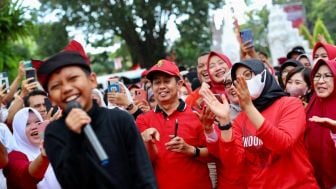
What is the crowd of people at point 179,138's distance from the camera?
8.00ft

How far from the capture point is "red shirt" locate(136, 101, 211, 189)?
3.70m

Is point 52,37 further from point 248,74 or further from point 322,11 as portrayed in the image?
point 322,11

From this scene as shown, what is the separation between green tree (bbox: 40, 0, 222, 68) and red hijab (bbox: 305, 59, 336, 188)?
16.8m

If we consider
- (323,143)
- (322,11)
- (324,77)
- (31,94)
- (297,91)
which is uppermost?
(322,11)

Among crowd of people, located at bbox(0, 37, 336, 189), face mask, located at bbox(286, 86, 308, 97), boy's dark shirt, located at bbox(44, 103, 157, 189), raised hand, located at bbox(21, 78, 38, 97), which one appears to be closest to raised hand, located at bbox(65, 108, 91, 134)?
crowd of people, located at bbox(0, 37, 336, 189)

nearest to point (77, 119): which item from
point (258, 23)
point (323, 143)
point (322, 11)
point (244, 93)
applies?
point (244, 93)

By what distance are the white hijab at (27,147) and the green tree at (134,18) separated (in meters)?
16.5

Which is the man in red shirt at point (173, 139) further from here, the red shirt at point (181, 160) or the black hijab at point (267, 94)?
the black hijab at point (267, 94)

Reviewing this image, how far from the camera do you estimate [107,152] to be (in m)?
2.48

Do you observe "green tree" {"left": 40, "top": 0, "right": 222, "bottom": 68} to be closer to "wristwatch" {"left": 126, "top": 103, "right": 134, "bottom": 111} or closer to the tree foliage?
the tree foliage

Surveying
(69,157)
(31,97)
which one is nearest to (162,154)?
(69,157)

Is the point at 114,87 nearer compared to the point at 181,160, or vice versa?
the point at 181,160

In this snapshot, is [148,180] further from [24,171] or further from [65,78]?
[24,171]

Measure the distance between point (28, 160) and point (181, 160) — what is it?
1146mm
